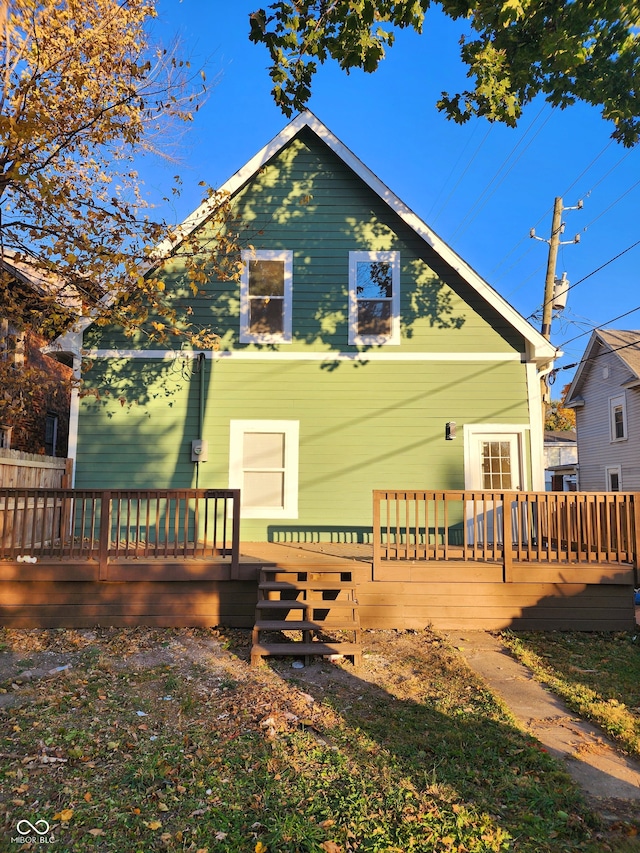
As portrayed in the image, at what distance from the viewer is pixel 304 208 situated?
959 centimetres

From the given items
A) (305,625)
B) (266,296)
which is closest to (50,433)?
(266,296)

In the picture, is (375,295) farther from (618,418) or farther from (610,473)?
(610,473)

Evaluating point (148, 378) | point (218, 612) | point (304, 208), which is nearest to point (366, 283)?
point (304, 208)

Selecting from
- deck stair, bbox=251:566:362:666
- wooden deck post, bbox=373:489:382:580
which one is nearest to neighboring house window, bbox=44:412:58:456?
deck stair, bbox=251:566:362:666

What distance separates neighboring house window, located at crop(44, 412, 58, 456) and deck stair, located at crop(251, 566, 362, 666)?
29.2 feet

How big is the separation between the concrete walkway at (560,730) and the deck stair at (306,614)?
141 centimetres

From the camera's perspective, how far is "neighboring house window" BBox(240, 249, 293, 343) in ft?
31.0

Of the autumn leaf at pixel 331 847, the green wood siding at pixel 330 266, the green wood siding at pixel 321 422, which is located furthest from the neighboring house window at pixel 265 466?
the autumn leaf at pixel 331 847

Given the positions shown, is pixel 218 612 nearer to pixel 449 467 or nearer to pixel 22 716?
pixel 22 716

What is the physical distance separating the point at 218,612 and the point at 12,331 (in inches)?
332

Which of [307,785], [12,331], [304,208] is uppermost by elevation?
[304,208]

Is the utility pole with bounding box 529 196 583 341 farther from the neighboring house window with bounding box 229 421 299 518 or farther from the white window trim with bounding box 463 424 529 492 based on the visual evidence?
the neighboring house window with bounding box 229 421 299 518

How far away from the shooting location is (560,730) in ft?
14.4

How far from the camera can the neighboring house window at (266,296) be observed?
31.0ft
